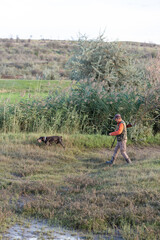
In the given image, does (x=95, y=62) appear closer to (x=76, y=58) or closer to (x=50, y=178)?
(x=76, y=58)

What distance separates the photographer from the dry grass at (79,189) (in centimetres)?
507

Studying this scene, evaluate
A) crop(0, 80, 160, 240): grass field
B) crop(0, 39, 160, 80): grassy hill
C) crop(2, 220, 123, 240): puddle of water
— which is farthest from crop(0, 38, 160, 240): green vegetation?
crop(0, 39, 160, 80): grassy hill

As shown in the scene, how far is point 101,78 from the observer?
14.9m

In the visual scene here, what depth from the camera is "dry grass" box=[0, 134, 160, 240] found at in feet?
16.6

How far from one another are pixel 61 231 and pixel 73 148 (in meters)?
5.37

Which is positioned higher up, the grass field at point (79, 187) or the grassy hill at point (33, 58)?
the grassy hill at point (33, 58)

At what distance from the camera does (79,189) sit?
6523 millimetres

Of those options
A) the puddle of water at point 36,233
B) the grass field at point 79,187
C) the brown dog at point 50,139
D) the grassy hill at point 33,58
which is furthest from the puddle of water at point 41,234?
the grassy hill at point 33,58

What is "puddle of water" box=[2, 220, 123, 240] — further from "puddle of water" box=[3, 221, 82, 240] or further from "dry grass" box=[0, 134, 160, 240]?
"dry grass" box=[0, 134, 160, 240]

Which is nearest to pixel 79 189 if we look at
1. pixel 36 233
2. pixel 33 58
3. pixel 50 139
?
pixel 36 233

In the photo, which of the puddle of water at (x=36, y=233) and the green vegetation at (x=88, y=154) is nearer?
the puddle of water at (x=36, y=233)

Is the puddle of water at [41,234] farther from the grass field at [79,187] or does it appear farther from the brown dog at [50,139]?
the brown dog at [50,139]

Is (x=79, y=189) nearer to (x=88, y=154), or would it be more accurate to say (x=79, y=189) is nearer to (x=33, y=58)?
(x=88, y=154)

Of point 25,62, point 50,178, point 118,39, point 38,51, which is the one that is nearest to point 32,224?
point 50,178
